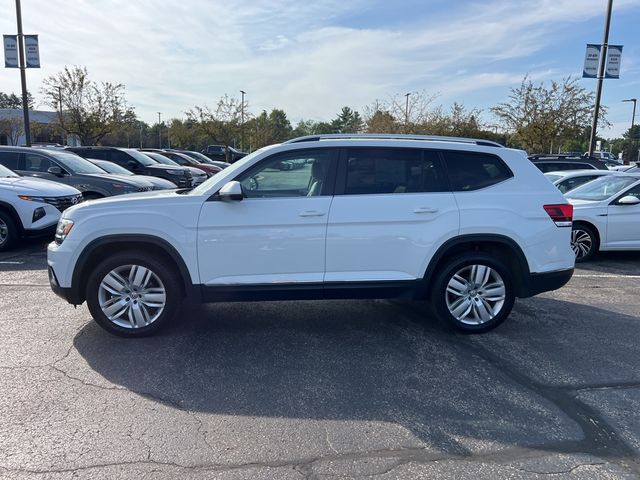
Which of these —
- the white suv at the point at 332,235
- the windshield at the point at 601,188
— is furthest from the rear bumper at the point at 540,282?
the windshield at the point at 601,188

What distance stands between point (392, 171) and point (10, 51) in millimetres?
16739

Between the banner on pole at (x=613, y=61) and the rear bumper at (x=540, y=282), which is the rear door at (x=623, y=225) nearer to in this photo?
the rear bumper at (x=540, y=282)

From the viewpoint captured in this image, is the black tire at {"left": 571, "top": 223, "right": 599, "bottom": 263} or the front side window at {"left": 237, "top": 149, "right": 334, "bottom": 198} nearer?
the front side window at {"left": 237, "top": 149, "right": 334, "bottom": 198}

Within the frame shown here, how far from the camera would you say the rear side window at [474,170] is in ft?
14.6

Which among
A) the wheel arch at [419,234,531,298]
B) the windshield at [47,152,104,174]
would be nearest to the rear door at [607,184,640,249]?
the wheel arch at [419,234,531,298]

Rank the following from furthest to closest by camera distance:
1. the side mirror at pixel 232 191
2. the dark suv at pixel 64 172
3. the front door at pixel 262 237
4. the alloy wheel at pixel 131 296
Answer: the dark suv at pixel 64 172
the alloy wheel at pixel 131 296
the front door at pixel 262 237
the side mirror at pixel 232 191

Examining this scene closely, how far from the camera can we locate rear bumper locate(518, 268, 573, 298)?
450cm

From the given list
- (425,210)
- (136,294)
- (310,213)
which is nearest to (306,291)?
(310,213)

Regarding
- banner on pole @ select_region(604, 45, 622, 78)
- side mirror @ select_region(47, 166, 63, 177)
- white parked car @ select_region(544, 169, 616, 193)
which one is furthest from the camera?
banner on pole @ select_region(604, 45, 622, 78)

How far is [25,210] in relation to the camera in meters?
7.84

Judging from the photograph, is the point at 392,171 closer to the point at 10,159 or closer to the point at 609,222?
the point at 609,222

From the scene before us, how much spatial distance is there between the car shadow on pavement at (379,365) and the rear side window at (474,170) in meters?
1.52

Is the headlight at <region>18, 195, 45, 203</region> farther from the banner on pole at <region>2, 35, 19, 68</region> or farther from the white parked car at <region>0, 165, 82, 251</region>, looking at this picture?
the banner on pole at <region>2, 35, 19, 68</region>

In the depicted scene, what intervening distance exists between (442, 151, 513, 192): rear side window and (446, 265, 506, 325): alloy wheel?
815 mm
